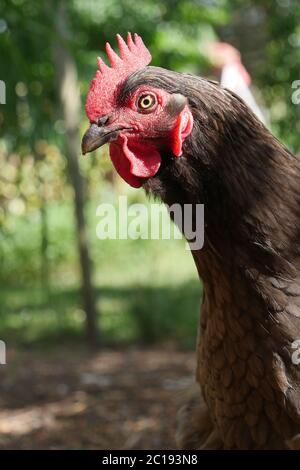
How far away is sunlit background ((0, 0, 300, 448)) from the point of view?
179 inches

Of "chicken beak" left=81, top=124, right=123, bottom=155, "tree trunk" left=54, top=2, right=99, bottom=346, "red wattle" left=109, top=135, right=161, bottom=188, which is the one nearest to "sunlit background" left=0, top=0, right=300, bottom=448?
"tree trunk" left=54, top=2, right=99, bottom=346

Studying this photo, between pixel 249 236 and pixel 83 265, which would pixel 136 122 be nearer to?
pixel 249 236

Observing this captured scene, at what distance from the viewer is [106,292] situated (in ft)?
27.4

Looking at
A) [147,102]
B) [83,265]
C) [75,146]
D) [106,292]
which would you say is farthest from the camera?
[106,292]

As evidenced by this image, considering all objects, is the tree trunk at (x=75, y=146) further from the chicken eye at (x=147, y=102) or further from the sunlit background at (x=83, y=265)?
the chicken eye at (x=147, y=102)

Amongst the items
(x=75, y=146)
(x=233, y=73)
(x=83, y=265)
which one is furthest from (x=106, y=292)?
(x=233, y=73)

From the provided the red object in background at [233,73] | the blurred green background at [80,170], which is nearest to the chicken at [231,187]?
the red object in background at [233,73]

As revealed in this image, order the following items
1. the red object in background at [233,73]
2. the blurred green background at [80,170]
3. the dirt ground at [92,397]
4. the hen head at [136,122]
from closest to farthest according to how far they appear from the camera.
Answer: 1. the hen head at [136,122]
2. the dirt ground at [92,397]
3. the blurred green background at [80,170]
4. the red object in background at [233,73]

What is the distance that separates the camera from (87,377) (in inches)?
216

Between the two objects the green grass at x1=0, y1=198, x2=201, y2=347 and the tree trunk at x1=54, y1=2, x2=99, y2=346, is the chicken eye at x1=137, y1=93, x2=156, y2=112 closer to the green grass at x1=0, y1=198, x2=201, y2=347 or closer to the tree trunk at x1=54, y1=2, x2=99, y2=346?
the green grass at x1=0, y1=198, x2=201, y2=347

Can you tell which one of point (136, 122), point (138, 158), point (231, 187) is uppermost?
point (136, 122)

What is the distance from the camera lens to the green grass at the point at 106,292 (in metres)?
6.77

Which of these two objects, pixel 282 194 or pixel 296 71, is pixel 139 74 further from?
pixel 296 71

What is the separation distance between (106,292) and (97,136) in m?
6.25
